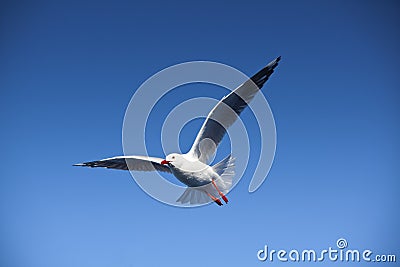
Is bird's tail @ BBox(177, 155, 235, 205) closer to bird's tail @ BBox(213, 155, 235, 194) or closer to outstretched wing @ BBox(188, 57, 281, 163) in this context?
bird's tail @ BBox(213, 155, 235, 194)

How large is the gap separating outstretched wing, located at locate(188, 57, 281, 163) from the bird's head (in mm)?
222

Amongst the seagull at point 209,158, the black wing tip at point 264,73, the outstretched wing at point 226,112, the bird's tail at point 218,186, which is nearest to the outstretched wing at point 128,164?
the seagull at point 209,158

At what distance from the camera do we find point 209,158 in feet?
20.1

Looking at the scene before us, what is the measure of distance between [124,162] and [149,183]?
2.06ft

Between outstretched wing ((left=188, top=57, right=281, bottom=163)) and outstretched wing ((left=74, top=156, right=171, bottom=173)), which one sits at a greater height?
outstretched wing ((left=188, top=57, right=281, bottom=163))

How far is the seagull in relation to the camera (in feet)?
18.1

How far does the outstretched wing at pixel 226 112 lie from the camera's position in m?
5.45

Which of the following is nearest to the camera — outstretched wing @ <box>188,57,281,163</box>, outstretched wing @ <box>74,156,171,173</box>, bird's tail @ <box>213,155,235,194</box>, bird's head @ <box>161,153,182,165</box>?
outstretched wing @ <box>188,57,281,163</box>

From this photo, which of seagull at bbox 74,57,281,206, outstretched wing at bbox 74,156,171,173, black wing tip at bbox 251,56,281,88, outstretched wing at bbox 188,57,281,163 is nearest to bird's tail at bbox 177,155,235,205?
seagull at bbox 74,57,281,206

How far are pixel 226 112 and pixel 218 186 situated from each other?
4.37ft

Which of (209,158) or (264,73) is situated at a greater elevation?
(264,73)

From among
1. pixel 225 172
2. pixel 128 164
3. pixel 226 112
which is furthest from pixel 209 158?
pixel 128 164

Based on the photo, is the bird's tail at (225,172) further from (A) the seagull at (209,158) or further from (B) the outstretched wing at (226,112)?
(B) the outstretched wing at (226,112)

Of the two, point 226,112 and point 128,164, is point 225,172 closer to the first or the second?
point 226,112
